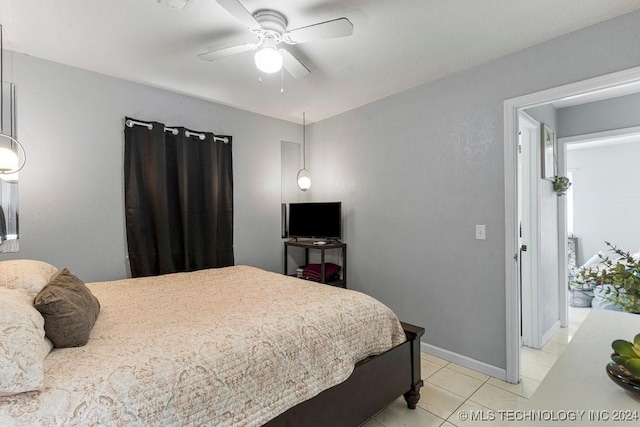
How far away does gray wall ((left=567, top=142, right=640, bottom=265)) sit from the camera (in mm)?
4777

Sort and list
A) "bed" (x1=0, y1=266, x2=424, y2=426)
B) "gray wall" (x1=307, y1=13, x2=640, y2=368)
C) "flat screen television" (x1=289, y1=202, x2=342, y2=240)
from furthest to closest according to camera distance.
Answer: "flat screen television" (x1=289, y1=202, x2=342, y2=240), "gray wall" (x1=307, y1=13, x2=640, y2=368), "bed" (x1=0, y1=266, x2=424, y2=426)

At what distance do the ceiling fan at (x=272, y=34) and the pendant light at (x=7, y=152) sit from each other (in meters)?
1.40

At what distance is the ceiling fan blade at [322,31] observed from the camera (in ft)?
5.60

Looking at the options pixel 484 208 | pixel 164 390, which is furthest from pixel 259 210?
pixel 164 390

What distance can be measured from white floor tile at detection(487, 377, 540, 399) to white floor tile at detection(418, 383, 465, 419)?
399 mm

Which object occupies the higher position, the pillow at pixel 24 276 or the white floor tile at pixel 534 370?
the pillow at pixel 24 276

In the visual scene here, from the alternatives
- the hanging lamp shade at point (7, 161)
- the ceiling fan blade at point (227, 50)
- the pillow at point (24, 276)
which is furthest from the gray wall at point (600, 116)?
the hanging lamp shade at point (7, 161)

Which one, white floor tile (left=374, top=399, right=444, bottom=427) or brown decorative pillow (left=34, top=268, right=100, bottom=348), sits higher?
brown decorative pillow (left=34, top=268, right=100, bottom=348)

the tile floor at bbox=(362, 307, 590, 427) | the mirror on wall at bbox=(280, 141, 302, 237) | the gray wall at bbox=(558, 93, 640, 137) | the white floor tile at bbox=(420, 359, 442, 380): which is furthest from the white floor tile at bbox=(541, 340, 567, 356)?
the mirror on wall at bbox=(280, 141, 302, 237)

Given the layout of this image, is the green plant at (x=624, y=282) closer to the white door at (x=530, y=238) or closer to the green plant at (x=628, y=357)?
the green plant at (x=628, y=357)

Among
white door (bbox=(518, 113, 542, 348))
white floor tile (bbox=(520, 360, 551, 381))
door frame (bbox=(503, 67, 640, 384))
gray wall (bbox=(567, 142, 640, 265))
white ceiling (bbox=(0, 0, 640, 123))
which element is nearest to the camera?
white ceiling (bbox=(0, 0, 640, 123))

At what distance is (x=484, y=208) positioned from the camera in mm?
2574

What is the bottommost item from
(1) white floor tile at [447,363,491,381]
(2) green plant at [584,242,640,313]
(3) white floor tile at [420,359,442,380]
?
(3) white floor tile at [420,359,442,380]

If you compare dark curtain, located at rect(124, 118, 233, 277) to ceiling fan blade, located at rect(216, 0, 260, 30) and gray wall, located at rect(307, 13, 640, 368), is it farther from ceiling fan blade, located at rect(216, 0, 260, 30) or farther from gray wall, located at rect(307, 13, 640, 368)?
ceiling fan blade, located at rect(216, 0, 260, 30)
